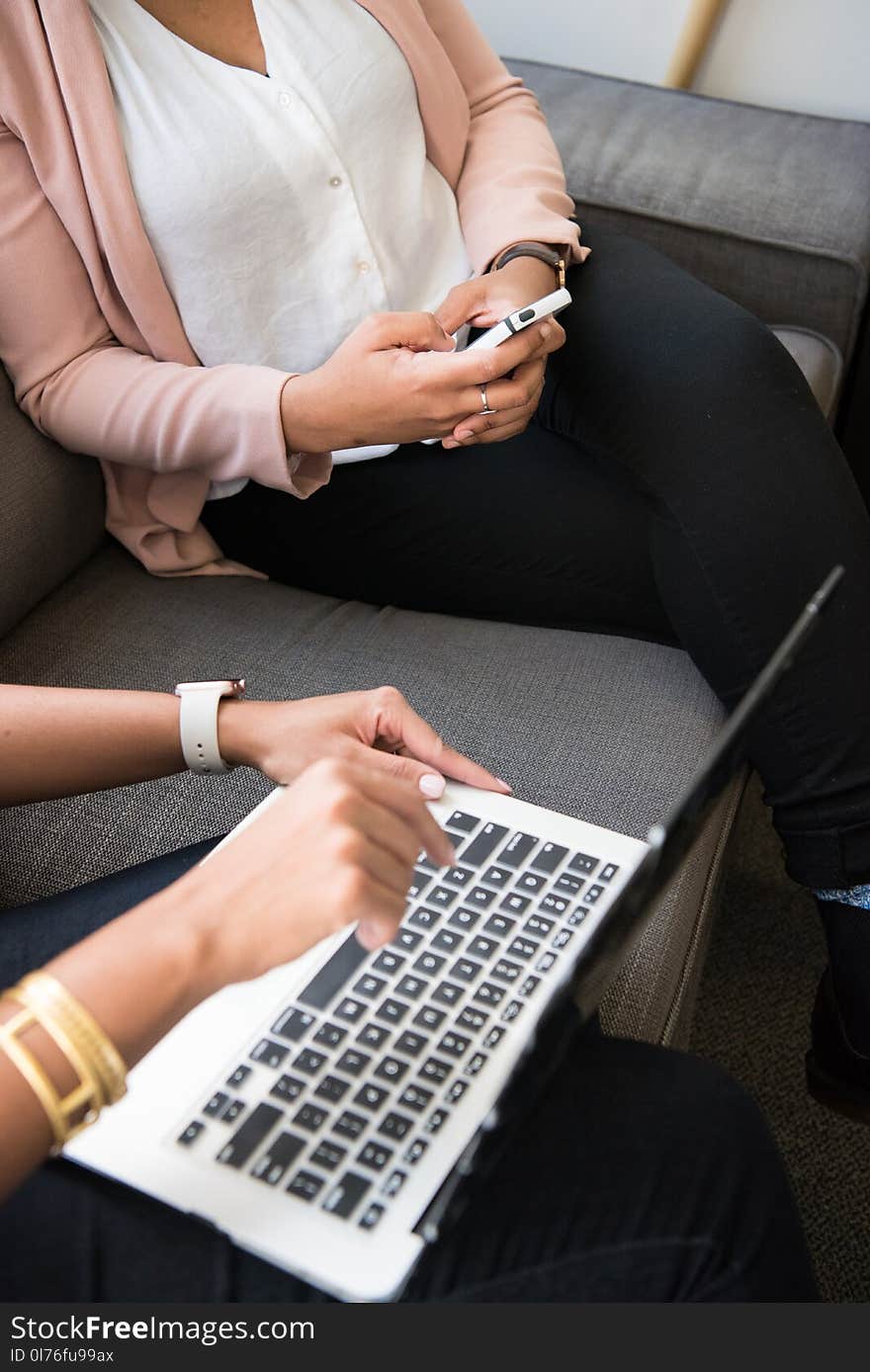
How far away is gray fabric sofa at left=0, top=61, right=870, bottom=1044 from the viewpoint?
933 mm

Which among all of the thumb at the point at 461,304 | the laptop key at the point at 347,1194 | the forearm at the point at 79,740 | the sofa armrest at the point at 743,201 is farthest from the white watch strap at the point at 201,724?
the sofa armrest at the point at 743,201

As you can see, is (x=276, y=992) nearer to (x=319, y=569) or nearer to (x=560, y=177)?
(x=319, y=569)

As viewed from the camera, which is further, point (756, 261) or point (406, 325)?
point (756, 261)

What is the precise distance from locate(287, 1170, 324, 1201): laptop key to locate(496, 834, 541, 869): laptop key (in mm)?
225

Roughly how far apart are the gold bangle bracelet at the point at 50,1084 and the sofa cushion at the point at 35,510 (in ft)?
2.08

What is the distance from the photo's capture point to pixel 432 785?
0.76 metres

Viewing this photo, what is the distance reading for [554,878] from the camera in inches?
28.7

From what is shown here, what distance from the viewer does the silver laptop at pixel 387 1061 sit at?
0.53m

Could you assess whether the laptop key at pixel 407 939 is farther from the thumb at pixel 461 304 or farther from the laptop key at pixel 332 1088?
the thumb at pixel 461 304

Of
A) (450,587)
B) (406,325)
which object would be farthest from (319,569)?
(406,325)

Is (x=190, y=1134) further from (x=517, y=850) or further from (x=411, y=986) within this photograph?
(x=517, y=850)

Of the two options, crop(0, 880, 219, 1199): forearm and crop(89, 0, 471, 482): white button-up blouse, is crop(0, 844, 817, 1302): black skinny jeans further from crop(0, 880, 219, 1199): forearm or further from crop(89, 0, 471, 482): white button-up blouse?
crop(89, 0, 471, 482): white button-up blouse

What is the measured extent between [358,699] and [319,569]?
427 mm

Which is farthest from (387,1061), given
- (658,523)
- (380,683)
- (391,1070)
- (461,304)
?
(461,304)
